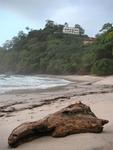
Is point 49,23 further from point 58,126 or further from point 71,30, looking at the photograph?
point 58,126

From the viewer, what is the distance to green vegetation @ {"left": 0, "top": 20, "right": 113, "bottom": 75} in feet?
188

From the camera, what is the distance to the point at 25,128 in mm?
6555

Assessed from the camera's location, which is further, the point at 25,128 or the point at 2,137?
the point at 2,137

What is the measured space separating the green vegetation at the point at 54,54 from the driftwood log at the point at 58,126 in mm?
46182

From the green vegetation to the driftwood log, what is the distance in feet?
152

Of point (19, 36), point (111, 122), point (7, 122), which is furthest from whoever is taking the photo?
point (19, 36)

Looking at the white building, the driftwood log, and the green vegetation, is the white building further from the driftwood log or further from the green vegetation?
the driftwood log

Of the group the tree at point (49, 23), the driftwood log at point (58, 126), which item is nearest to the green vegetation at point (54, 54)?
the tree at point (49, 23)

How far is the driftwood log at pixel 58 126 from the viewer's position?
6.55m

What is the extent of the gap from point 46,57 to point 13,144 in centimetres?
8702

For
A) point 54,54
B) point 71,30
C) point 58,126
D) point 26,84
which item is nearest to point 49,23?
point 71,30

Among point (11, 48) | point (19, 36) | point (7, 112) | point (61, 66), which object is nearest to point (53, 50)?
point (61, 66)

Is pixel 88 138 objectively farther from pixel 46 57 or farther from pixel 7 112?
pixel 46 57

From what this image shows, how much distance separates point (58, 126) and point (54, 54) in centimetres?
8509
